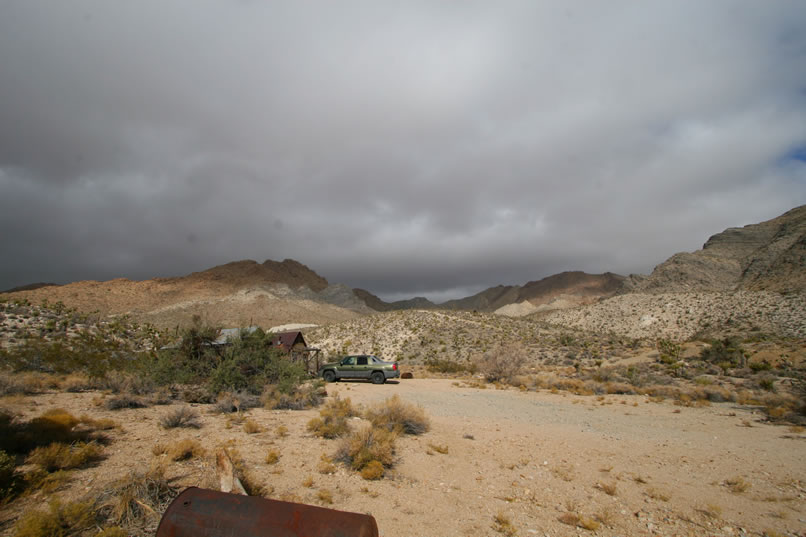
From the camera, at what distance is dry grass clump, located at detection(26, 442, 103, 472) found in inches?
238

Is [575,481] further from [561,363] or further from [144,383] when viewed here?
[561,363]

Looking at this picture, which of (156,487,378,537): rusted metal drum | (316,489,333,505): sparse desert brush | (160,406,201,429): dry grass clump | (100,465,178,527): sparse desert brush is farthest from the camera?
(160,406,201,429): dry grass clump

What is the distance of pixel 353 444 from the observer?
7.74m

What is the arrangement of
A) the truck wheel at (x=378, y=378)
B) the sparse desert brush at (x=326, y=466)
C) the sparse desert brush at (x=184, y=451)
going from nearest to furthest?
the sparse desert brush at (x=184, y=451), the sparse desert brush at (x=326, y=466), the truck wheel at (x=378, y=378)

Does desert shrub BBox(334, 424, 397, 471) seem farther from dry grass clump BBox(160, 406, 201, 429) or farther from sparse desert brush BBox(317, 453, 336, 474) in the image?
dry grass clump BBox(160, 406, 201, 429)

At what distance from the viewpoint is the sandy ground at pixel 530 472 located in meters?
5.77

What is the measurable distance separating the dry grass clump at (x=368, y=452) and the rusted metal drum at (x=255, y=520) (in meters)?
4.37

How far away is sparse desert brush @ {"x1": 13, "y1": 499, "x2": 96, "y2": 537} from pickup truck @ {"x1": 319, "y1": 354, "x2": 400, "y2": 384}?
67.4ft

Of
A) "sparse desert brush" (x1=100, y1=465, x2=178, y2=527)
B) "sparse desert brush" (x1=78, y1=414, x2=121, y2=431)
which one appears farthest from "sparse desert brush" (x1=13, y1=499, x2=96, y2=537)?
"sparse desert brush" (x1=78, y1=414, x2=121, y2=431)

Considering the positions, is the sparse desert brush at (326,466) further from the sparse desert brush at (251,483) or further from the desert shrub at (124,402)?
the desert shrub at (124,402)

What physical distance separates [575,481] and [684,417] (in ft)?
32.9

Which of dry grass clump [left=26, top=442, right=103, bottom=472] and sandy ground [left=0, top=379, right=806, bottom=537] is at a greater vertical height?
dry grass clump [left=26, top=442, right=103, bottom=472]

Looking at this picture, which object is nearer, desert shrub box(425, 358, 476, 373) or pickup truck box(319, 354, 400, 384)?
pickup truck box(319, 354, 400, 384)

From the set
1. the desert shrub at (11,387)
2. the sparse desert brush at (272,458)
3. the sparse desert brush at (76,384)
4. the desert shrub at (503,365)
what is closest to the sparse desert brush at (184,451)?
the sparse desert brush at (272,458)
